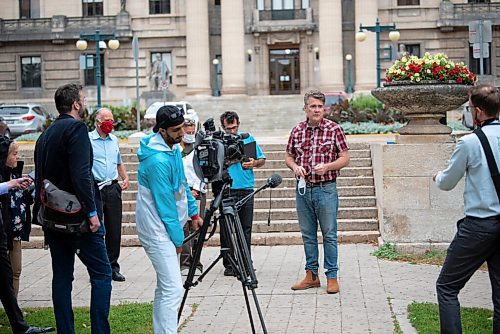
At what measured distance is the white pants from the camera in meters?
6.91

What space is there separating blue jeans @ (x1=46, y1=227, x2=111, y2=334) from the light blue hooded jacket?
467 mm

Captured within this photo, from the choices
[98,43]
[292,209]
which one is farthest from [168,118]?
[98,43]

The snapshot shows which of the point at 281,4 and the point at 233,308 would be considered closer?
the point at 233,308

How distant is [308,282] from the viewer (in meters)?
9.79

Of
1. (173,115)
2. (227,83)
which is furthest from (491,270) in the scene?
(227,83)

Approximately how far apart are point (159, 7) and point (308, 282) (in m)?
46.4

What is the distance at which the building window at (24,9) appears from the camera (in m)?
55.2

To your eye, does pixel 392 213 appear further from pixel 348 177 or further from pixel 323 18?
pixel 323 18

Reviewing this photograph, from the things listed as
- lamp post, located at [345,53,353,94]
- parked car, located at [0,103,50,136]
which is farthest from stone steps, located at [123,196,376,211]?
lamp post, located at [345,53,353,94]

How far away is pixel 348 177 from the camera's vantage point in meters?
15.5

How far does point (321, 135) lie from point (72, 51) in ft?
152

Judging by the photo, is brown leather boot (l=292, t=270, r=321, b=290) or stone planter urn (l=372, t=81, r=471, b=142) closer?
brown leather boot (l=292, t=270, r=321, b=290)

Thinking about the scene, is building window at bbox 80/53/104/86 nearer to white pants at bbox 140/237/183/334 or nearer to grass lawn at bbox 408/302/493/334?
grass lawn at bbox 408/302/493/334

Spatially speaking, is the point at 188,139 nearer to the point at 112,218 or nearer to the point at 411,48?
the point at 112,218
